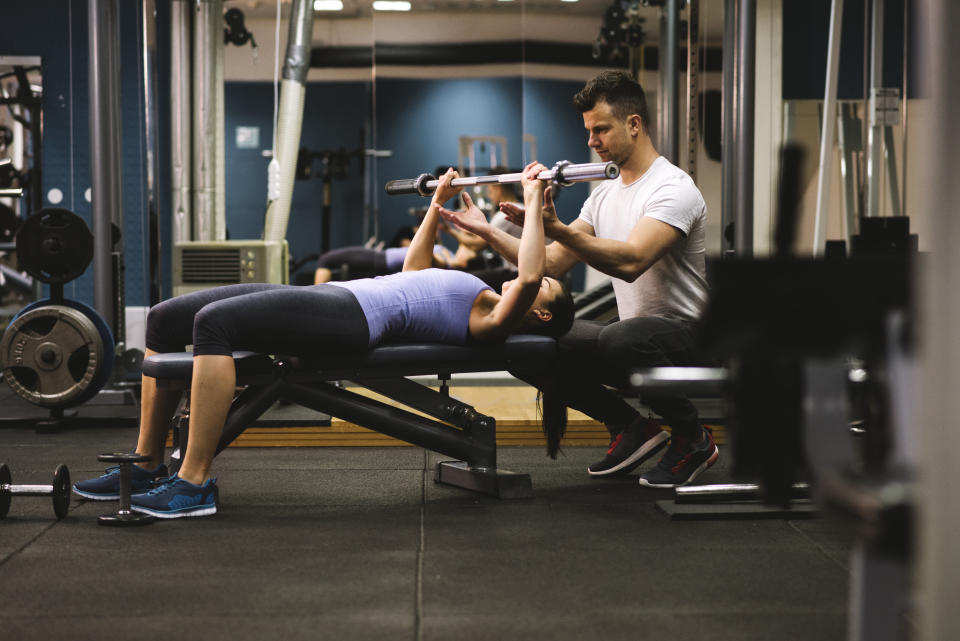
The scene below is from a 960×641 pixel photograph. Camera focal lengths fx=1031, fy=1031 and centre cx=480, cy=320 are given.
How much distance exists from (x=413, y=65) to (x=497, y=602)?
390 centimetres

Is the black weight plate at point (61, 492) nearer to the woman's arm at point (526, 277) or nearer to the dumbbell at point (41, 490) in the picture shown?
the dumbbell at point (41, 490)

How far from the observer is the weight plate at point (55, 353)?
424 cm

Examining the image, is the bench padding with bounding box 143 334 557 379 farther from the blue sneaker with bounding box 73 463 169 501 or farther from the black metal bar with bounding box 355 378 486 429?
the blue sneaker with bounding box 73 463 169 501

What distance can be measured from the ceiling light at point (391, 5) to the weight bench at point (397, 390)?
115 inches

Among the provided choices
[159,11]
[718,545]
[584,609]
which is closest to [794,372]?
[584,609]

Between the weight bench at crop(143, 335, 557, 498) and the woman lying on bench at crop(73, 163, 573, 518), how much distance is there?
0.05m

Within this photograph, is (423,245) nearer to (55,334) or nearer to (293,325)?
(293,325)

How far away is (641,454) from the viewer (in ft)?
10.8

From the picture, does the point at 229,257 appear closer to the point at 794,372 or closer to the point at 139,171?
the point at 139,171

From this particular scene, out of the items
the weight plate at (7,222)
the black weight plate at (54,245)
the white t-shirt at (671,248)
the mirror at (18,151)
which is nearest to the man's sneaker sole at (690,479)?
the white t-shirt at (671,248)

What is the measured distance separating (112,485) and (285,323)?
0.75 meters

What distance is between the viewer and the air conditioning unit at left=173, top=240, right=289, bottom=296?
470cm

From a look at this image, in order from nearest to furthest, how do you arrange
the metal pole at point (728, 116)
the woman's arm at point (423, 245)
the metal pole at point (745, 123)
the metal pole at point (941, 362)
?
the metal pole at point (941, 362)
the woman's arm at point (423, 245)
the metal pole at point (745, 123)
the metal pole at point (728, 116)

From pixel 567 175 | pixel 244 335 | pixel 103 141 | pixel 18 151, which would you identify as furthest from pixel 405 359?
pixel 18 151
